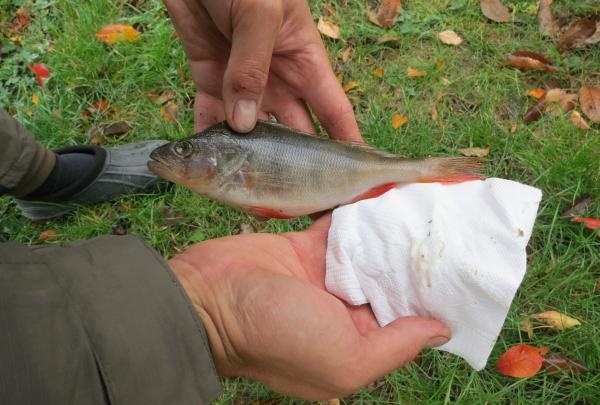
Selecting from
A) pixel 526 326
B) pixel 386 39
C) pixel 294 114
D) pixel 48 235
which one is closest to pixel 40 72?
pixel 48 235

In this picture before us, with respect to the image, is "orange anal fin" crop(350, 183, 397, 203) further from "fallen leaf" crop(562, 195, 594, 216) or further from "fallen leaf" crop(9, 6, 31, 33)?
"fallen leaf" crop(9, 6, 31, 33)

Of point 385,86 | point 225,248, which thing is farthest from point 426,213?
point 385,86

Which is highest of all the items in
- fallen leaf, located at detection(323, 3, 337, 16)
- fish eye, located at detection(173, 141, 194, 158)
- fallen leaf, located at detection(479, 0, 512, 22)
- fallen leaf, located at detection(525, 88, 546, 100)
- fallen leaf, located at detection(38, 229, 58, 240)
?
fallen leaf, located at detection(323, 3, 337, 16)

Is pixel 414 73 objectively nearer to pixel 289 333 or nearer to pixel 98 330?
pixel 289 333

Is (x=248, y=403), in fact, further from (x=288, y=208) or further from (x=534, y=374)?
(x=534, y=374)

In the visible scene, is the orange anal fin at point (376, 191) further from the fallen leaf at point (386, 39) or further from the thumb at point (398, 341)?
the fallen leaf at point (386, 39)

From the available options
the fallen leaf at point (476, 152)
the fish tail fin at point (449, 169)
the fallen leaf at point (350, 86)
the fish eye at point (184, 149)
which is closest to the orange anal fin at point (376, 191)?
the fish tail fin at point (449, 169)

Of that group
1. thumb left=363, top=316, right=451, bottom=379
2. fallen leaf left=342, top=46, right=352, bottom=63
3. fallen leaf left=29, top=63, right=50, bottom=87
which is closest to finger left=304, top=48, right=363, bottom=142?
fallen leaf left=342, top=46, right=352, bottom=63
